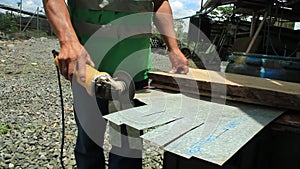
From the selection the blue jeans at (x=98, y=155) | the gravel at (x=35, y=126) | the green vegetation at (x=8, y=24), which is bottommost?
the gravel at (x=35, y=126)

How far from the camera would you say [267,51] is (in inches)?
233

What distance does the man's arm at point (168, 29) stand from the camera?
1782mm

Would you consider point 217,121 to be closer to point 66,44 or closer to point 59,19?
point 66,44

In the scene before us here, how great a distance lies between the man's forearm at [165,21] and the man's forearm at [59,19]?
24.7 inches

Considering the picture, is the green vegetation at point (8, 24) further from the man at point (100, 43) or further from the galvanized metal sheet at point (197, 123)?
the galvanized metal sheet at point (197, 123)

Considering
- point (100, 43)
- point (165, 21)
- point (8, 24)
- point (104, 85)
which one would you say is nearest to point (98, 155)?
point (100, 43)

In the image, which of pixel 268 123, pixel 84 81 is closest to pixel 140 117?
pixel 84 81

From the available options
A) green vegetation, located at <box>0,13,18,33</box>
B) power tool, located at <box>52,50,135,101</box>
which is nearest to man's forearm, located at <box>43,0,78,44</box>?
power tool, located at <box>52,50,135,101</box>

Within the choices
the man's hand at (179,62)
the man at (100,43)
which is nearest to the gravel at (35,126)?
the man at (100,43)

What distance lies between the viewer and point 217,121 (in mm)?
1137

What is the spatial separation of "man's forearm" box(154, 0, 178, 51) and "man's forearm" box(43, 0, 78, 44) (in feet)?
2.06

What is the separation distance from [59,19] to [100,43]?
289 millimetres

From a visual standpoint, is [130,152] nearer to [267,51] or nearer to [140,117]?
[140,117]

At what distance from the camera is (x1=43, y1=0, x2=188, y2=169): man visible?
4.08 feet
